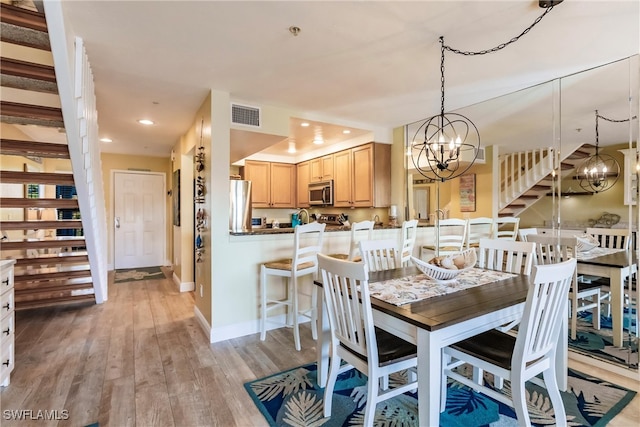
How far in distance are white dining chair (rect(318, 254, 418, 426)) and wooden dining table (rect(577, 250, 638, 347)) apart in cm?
198

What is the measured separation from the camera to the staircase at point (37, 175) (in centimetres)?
192

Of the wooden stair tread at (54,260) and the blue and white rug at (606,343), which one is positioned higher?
the wooden stair tread at (54,260)

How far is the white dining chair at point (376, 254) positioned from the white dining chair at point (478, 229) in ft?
4.86

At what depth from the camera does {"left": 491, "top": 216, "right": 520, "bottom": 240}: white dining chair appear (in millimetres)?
3330

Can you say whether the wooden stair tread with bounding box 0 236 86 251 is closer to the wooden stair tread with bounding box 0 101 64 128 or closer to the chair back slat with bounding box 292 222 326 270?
the wooden stair tread with bounding box 0 101 64 128

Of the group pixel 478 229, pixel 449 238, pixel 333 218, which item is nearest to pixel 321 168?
pixel 333 218

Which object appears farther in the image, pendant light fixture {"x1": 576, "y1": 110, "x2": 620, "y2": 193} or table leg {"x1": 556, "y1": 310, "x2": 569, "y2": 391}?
pendant light fixture {"x1": 576, "y1": 110, "x2": 620, "y2": 193}

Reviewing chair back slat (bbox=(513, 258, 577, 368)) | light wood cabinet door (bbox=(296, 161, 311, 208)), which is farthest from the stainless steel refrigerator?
chair back slat (bbox=(513, 258, 577, 368))

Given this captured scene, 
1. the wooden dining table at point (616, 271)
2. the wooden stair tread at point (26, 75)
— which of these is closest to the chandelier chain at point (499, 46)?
the wooden dining table at point (616, 271)

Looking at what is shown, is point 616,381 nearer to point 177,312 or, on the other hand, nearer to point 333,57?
point 333,57

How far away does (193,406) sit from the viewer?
78.5 inches

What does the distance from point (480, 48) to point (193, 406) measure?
318cm

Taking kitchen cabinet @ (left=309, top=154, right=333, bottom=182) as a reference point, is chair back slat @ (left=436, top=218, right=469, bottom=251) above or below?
below

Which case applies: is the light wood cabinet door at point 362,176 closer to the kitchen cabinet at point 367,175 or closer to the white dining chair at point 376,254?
the kitchen cabinet at point 367,175
